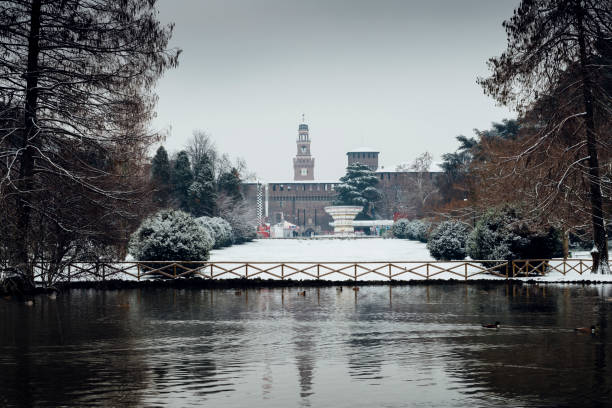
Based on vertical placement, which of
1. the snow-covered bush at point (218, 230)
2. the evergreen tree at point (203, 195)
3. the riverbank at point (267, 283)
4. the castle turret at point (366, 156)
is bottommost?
the riverbank at point (267, 283)

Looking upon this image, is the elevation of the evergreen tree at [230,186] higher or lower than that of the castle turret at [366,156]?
lower

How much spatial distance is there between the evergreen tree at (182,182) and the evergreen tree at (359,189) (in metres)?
43.5

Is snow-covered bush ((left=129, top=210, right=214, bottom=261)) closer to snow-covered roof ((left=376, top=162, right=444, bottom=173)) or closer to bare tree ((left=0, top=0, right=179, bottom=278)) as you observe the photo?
bare tree ((left=0, top=0, right=179, bottom=278))

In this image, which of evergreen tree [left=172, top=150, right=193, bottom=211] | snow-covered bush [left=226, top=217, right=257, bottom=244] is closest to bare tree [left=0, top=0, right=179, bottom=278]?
evergreen tree [left=172, top=150, right=193, bottom=211]

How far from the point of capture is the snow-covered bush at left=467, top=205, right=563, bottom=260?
29312 mm

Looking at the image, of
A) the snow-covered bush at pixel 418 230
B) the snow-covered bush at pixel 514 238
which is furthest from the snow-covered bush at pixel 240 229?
the snow-covered bush at pixel 514 238

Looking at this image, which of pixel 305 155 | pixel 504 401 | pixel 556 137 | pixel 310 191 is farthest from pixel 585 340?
pixel 305 155

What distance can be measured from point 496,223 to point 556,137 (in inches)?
202

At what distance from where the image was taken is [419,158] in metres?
83.6

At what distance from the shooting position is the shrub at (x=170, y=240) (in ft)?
95.9

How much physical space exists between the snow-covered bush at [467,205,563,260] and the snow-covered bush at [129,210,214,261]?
13.2 m

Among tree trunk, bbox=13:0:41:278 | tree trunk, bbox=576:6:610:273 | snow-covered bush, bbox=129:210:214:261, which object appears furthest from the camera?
snow-covered bush, bbox=129:210:214:261

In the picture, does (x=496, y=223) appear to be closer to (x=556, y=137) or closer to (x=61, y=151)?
(x=556, y=137)

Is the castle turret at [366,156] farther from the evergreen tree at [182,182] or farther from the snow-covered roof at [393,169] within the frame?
the evergreen tree at [182,182]
